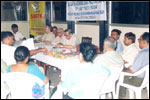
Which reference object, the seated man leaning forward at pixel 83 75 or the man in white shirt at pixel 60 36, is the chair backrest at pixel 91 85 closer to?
the seated man leaning forward at pixel 83 75

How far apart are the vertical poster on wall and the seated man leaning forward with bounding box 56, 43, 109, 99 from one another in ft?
19.1

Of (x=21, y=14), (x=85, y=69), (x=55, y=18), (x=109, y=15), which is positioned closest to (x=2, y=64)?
(x=85, y=69)

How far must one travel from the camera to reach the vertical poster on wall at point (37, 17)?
25.9 feet

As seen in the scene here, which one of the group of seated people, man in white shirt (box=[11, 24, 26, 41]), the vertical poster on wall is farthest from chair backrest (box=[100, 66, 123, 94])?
the vertical poster on wall

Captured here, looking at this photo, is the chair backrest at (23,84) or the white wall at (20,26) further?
the white wall at (20,26)

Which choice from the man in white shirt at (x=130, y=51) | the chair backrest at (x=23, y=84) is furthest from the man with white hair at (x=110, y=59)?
the chair backrest at (x=23, y=84)

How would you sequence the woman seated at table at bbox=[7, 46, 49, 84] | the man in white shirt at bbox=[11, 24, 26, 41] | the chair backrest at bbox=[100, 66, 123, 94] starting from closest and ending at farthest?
the woman seated at table at bbox=[7, 46, 49, 84] → the chair backrest at bbox=[100, 66, 123, 94] → the man in white shirt at bbox=[11, 24, 26, 41]

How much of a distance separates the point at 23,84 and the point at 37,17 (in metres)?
6.20

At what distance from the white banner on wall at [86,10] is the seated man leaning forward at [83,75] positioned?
3.27 metres

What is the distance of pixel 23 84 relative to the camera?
2.20 meters

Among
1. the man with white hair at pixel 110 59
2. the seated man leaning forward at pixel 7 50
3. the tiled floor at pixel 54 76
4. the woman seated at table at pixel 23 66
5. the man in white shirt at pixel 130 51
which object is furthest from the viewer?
the tiled floor at pixel 54 76

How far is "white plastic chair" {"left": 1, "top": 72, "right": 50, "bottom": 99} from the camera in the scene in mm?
2170

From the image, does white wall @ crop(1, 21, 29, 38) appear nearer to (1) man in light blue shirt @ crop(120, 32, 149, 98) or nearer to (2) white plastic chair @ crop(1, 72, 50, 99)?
(1) man in light blue shirt @ crop(120, 32, 149, 98)

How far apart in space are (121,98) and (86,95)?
1.38m
